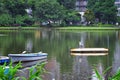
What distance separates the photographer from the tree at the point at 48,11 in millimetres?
104562

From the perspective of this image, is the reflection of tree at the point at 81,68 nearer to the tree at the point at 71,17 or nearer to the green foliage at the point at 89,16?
the tree at the point at 71,17

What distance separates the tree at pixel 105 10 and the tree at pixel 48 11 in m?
12.8

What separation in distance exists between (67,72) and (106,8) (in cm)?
8806

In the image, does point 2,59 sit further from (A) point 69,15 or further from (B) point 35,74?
(A) point 69,15

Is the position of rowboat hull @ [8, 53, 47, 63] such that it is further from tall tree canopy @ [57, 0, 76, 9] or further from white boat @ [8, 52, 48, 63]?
tall tree canopy @ [57, 0, 76, 9]

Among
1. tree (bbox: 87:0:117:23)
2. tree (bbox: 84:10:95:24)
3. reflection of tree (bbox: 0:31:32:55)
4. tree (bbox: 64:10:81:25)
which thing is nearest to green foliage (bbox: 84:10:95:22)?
tree (bbox: 84:10:95:24)

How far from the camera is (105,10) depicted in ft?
363

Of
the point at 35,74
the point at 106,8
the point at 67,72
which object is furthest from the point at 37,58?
the point at 106,8

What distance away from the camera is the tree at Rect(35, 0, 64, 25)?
343ft

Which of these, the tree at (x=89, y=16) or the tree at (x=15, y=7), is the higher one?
the tree at (x=15, y=7)

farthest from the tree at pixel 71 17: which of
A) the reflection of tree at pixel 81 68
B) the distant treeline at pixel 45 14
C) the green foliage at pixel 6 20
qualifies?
the reflection of tree at pixel 81 68

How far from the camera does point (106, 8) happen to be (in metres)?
112

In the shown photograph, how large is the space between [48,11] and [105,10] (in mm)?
17910

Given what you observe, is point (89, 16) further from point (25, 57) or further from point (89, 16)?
point (25, 57)
